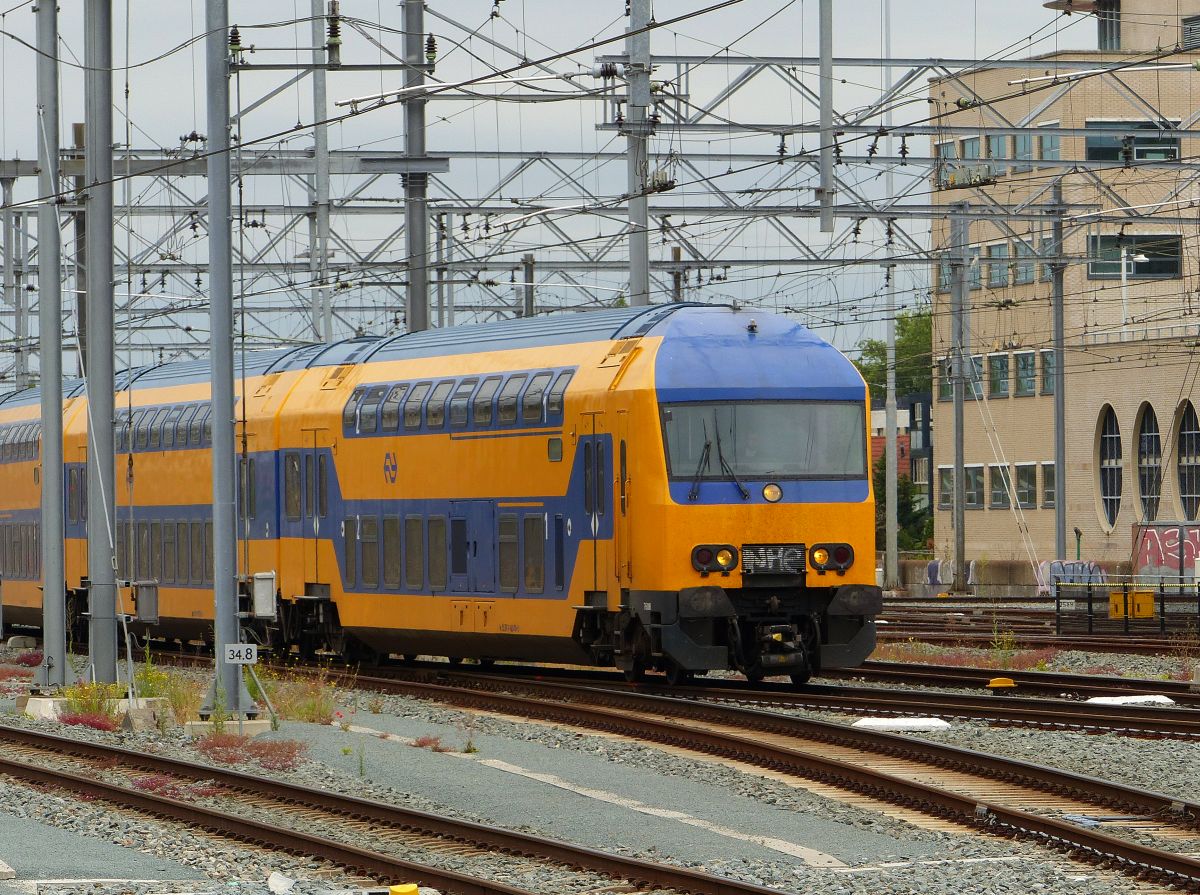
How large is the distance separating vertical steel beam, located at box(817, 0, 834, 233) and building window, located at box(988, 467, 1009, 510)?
46683 mm

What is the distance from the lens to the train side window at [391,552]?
81.6ft

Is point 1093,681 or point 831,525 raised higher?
point 831,525

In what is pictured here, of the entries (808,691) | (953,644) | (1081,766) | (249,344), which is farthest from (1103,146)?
(1081,766)

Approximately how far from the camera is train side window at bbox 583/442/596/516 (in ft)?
70.9

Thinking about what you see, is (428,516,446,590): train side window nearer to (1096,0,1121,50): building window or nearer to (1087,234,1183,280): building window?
(1087,234,1183,280): building window

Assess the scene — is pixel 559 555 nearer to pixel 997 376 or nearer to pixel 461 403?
pixel 461 403

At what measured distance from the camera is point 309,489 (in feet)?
87.3

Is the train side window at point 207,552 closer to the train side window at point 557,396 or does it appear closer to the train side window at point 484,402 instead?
the train side window at point 484,402

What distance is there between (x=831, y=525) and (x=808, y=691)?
1795 millimetres

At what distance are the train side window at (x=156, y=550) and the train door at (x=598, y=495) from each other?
11.1 meters

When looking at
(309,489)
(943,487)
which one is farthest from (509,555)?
(943,487)

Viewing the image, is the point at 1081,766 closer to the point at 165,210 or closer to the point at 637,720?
the point at 637,720

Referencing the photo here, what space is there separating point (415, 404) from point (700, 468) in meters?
4.92

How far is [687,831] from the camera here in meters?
13.5
